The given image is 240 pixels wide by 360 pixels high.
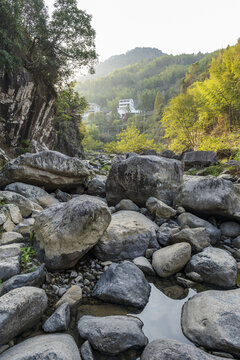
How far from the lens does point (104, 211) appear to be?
327 centimetres

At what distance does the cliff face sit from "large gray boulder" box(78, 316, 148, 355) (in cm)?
975

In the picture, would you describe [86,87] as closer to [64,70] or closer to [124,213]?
[64,70]

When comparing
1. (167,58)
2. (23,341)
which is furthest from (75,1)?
(167,58)

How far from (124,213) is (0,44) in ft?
30.7

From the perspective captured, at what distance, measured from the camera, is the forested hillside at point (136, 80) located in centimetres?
10025

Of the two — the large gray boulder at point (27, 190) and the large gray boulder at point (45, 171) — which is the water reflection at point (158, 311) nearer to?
the large gray boulder at point (27, 190)

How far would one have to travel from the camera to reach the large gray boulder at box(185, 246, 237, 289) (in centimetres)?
280

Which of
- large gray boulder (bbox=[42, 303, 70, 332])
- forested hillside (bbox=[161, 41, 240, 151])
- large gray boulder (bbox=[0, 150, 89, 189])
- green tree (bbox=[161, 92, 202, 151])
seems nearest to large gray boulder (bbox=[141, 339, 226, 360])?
large gray boulder (bbox=[42, 303, 70, 332])

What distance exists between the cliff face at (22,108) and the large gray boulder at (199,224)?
9.20 metres

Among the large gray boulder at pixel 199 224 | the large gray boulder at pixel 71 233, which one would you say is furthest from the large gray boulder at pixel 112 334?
the large gray boulder at pixel 199 224

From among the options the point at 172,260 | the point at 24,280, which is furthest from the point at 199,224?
the point at 24,280

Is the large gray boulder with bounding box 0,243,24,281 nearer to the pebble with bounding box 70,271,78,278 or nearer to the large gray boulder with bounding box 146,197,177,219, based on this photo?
the pebble with bounding box 70,271,78,278

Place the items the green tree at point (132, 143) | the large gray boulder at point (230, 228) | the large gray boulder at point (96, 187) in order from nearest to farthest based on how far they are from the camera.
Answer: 1. the large gray boulder at point (230, 228)
2. the large gray boulder at point (96, 187)
3. the green tree at point (132, 143)

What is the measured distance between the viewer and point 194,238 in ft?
11.2
